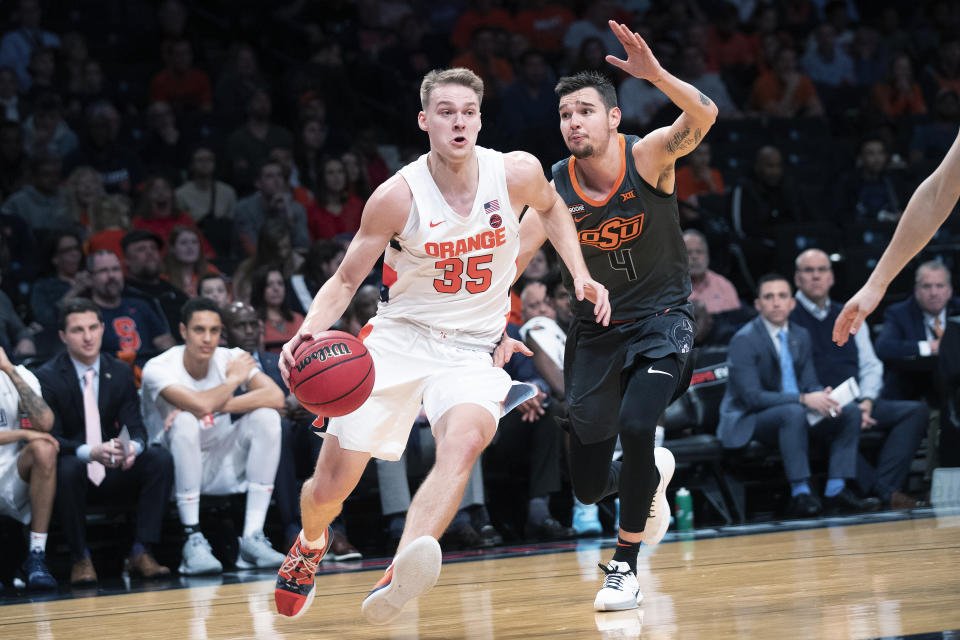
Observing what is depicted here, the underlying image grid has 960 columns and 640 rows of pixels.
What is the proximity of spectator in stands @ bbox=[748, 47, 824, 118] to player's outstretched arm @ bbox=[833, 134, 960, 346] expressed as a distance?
977 cm

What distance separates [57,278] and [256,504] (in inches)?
99.6

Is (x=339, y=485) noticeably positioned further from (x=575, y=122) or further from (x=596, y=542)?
(x=596, y=542)

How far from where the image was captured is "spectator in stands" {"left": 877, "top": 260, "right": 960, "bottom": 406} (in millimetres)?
8766

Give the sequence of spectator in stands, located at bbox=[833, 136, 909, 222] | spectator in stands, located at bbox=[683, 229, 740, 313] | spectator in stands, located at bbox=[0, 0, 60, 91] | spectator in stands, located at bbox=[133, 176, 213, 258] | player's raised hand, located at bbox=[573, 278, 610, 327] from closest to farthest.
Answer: player's raised hand, located at bbox=[573, 278, 610, 327] → spectator in stands, located at bbox=[683, 229, 740, 313] → spectator in stands, located at bbox=[133, 176, 213, 258] → spectator in stands, located at bbox=[833, 136, 909, 222] → spectator in stands, located at bbox=[0, 0, 60, 91]

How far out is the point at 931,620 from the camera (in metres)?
3.83

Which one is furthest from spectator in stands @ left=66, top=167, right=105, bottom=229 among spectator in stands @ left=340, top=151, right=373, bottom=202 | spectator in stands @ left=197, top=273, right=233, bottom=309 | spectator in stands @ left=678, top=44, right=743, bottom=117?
spectator in stands @ left=678, top=44, right=743, bottom=117

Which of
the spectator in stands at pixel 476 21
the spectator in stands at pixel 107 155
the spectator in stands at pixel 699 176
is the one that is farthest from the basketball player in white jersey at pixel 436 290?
the spectator in stands at pixel 476 21

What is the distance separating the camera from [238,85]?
11.7 metres

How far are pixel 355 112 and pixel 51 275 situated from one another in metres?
4.11

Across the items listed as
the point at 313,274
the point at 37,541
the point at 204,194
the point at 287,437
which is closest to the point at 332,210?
the point at 204,194

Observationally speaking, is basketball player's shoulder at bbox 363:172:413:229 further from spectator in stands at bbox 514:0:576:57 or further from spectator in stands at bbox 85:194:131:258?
spectator in stands at bbox 514:0:576:57

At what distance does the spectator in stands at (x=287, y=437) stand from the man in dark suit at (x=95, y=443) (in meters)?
0.70

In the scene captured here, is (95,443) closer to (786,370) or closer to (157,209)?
(157,209)

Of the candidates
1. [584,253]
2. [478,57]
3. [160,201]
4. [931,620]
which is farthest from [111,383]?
[478,57]
